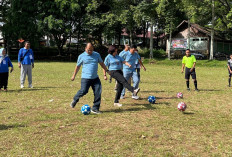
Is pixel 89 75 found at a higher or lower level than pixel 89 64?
lower

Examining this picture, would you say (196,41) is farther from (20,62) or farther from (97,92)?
(97,92)

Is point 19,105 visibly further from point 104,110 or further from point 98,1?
point 98,1

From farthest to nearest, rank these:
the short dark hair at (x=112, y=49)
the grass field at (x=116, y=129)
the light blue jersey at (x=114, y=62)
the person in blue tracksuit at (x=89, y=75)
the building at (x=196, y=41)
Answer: the building at (x=196, y=41) < the light blue jersey at (x=114, y=62) < the short dark hair at (x=112, y=49) < the person in blue tracksuit at (x=89, y=75) < the grass field at (x=116, y=129)

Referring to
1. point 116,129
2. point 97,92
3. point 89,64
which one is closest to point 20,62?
point 89,64

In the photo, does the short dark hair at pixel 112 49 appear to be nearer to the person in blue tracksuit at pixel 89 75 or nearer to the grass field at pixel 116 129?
the person in blue tracksuit at pixel 89 75

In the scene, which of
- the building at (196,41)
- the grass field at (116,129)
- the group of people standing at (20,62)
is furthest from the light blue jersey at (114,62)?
the building at (196,41)

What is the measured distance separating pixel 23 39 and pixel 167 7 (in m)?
23.5

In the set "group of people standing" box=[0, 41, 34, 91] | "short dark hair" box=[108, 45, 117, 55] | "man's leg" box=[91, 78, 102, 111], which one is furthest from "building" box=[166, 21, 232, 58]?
"man's leg" box=[91, 78, 102, 111]

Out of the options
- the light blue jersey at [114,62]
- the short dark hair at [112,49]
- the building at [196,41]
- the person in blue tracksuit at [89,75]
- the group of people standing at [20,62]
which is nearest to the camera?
the person in blue tracksuit at [89,75]

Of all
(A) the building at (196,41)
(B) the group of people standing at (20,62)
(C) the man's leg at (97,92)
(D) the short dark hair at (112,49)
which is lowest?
(C) the man's leg at (97,92)

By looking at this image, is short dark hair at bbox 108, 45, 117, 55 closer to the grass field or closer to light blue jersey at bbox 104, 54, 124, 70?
light blue jersey at bbox 104, 54, 124, 70

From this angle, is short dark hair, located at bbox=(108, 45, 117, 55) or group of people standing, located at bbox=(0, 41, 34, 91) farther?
group of people standing, located at bbox=(0, 41, 34, 91)

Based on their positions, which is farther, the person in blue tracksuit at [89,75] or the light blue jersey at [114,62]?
the light blue jersey at [114,62]

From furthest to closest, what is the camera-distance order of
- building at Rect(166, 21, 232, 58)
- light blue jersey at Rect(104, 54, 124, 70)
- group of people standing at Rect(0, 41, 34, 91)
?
building at Rect(166, 21, 232, 58) → group of people standing at Rect(0, 41, 34, 91) → light blue jersey at Rect(104, 54, 124, 70)
